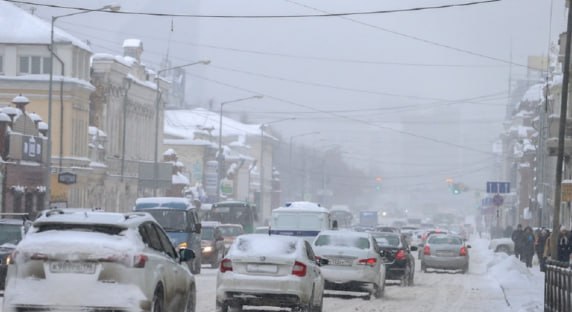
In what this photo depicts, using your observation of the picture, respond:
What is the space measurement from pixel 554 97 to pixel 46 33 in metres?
30.2

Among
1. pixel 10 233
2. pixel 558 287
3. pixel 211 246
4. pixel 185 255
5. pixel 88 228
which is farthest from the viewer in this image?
pixel 211 246

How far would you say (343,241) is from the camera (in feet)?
106

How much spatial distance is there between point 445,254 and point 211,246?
27.7 feet

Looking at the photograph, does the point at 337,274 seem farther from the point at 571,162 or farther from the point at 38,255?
the point at 571,162

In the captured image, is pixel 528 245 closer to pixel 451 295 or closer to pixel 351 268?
pixel 451 295

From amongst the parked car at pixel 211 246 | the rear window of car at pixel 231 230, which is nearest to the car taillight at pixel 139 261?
the parked car at pixel 211 246

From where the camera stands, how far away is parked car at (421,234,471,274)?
51000mm

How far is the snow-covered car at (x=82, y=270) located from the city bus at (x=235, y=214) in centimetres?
5887

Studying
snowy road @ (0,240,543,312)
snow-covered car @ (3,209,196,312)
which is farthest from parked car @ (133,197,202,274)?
snow-covered car @ (3,209,196,312)

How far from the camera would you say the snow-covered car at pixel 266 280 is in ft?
77.5

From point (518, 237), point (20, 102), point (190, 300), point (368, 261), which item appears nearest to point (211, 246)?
point (518, 237)

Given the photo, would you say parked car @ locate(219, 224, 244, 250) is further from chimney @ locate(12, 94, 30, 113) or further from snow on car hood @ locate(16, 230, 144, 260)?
snow on car hood @ locate(16, 230, 144, 260)

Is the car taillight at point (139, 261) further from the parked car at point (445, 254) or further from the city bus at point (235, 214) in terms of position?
the city bus at point (235, 214)

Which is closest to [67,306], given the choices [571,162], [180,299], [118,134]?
[180,299]
